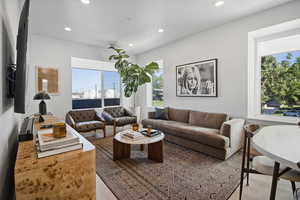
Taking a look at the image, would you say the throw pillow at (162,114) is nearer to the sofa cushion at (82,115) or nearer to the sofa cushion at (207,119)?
the sofa cushion at (207,119)

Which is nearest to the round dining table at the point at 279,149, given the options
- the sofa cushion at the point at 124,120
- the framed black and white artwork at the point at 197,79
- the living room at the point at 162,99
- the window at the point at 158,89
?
the living room at the point at 162,99

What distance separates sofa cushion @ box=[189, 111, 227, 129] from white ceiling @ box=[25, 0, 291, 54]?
7.24 ft

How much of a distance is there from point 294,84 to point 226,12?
198 cm

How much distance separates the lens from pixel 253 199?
1655mm

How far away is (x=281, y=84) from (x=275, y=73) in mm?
265

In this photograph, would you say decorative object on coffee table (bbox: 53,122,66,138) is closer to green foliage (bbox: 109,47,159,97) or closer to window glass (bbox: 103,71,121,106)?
green foliage (bbox: 109,47,159,97)

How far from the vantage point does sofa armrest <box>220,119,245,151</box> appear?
267 cm

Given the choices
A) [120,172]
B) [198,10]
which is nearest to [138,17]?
[198,10]

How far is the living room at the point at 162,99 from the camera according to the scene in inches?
45.6

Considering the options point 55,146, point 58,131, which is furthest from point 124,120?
point 55,146

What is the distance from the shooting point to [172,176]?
213 cm

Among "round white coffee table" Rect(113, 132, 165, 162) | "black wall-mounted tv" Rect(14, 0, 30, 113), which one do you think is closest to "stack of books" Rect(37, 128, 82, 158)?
"black wall-mounted tv" Rect(14, 0, 30, 113)

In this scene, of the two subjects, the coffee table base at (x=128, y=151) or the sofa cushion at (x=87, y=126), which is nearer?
the coffee table base at (x=128, y=151)

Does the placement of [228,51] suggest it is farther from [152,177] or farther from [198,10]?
[152,177]
